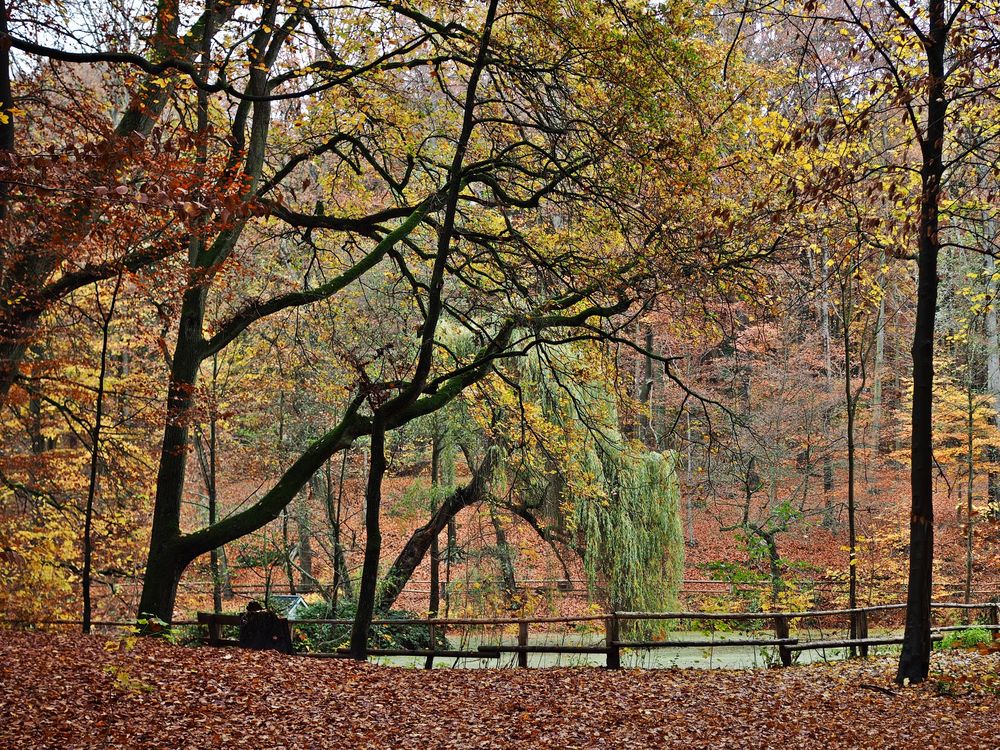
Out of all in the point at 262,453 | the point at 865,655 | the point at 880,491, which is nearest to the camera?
the point at 865,655

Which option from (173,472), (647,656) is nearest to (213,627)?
(173,472)

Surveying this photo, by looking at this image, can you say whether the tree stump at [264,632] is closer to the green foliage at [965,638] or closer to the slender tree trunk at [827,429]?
the green foliage at [965,638]

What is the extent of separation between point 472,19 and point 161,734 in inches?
296

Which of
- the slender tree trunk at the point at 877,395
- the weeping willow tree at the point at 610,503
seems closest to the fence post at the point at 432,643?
the weeping willow tree at the point at 610,503

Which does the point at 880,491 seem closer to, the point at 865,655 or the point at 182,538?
the point at 865,655

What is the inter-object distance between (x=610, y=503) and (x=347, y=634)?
4.50 meters

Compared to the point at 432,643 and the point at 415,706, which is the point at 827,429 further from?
the point at 415,706

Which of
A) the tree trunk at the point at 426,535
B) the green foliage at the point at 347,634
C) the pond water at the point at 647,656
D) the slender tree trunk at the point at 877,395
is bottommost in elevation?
the pond water at the point at 647,656

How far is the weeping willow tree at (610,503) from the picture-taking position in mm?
13141

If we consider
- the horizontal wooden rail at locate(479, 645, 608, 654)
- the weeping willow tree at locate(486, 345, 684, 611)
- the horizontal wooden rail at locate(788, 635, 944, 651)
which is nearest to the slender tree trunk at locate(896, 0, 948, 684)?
→ the horizontal wooden rail at locate(788, 635, 944, 651)

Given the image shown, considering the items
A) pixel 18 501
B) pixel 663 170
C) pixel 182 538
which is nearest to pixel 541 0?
pixel 663 170

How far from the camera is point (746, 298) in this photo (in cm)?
887

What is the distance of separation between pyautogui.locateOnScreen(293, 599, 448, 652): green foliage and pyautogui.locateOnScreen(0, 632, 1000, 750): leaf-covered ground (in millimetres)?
3731

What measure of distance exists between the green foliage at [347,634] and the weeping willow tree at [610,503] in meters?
2.64
